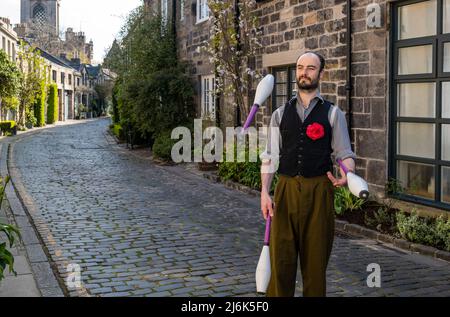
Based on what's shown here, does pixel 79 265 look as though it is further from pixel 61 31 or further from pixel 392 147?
pixel 61 31

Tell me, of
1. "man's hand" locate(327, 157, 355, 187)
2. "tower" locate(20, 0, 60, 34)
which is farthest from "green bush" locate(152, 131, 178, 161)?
"tower" locate(20, 0, 60, 34)

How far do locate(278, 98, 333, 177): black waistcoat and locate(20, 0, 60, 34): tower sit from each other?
8282 centimetres

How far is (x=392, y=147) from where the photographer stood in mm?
8750

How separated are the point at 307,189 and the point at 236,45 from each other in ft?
33.3

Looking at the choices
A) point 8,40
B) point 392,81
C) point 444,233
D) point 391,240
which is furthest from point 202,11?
point 8,40

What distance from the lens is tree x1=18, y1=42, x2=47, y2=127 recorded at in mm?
37094

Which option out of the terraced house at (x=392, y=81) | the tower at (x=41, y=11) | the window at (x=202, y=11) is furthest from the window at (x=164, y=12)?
the tower at (x=41, y=11)

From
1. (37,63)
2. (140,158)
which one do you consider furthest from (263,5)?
(37,63)

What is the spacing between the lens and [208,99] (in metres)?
17.3

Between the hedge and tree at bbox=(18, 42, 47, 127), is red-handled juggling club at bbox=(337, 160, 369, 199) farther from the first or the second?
tree at bbox=(18, 42, 47, 127)

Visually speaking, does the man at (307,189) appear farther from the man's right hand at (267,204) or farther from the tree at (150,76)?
the tree at (150,76)

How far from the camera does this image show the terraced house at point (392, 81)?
26.0 feet

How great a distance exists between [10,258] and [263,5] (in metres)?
9.47

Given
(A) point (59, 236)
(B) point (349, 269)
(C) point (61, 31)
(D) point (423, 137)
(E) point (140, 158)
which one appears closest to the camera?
(B) point (349, 269)
